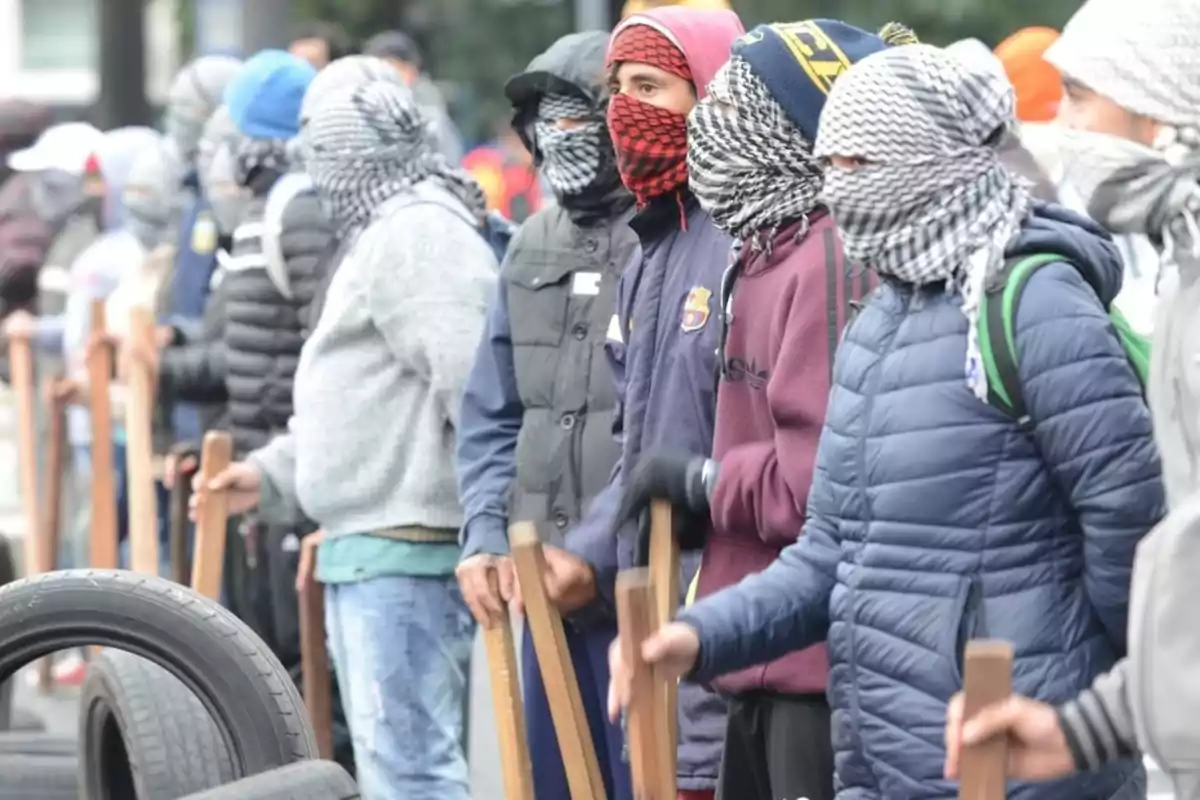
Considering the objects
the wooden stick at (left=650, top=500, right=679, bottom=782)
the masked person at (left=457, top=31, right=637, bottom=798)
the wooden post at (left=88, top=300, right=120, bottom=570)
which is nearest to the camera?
the wooden stick at (left=650, top=500, right=679, bottom=782)

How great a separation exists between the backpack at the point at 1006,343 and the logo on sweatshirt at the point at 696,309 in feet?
3.73

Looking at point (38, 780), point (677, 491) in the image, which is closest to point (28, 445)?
point (38, 780)

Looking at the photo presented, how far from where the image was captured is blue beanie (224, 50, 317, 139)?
865cm

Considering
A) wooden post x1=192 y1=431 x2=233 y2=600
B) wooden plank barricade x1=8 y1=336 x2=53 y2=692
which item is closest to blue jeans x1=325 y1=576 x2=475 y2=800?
wooden post x1=192 y1=431 x2=233 y2=600

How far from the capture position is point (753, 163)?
4.77m

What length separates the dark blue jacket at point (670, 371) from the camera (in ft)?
16.6

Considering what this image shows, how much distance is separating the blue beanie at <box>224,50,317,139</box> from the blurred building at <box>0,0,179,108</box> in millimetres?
Result: 21622

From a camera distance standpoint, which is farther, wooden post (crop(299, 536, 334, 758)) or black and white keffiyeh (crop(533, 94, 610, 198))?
wooden post (crop(299, 536, 334, 758))

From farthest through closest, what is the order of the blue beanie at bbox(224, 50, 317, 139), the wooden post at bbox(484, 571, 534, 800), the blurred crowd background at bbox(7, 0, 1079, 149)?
the blurred crowd background at bbox(7, 0, 1079, 149) < the blue beanie at bbox(224, 50, 317, 139) < the wooden post at bbox(484, 571, 534, 800)

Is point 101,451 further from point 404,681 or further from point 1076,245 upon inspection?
point 1076,245

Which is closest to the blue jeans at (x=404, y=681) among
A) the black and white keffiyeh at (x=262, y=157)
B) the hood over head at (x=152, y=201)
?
the black and white keffiyeh at (x=262, y=157)

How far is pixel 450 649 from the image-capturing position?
6.42 metres

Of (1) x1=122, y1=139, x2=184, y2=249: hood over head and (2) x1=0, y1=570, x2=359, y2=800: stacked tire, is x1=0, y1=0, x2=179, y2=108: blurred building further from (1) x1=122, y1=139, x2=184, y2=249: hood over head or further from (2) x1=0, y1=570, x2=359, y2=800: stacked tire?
(2) x1=0, y1=570, x2=359, y2=800: stacked tire

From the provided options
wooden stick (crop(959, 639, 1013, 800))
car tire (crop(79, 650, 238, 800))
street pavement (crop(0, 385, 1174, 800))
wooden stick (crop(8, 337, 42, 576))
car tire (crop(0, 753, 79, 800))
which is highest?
wooden stick (crop(959, 639, 1013, 800))
